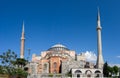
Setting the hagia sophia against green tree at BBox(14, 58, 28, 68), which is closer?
green tree at BBox(14, 58, 28, 68)

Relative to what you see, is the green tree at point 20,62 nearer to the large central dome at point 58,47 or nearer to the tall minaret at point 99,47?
the large central dome at point 58,47

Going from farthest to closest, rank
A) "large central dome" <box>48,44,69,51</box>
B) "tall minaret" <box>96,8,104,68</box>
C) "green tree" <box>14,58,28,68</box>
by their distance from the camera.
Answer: "large central dome" <box>48,44,69,51</box>
"tall minaret" <box>96,8,104,68</box>
"green tree" <box>14,58,28,68</box>

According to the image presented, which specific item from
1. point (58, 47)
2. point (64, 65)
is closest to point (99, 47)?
point (64, 65)

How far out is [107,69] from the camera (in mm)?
50875

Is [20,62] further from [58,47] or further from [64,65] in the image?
[58,47]

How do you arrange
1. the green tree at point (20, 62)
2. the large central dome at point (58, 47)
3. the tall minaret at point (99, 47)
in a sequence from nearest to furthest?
the green tree at point (20, 62)
the tall minaret at point (99, 47)
the large central dome at point (58, 47)

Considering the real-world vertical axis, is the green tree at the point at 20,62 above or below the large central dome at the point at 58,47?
below

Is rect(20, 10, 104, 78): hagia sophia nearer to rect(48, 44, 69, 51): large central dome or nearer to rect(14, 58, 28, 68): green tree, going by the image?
rect(48, 44, 69, 51): large central dome

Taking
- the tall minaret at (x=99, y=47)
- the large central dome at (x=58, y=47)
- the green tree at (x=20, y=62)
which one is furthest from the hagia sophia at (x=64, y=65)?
the green tree at (x=20, y=62)

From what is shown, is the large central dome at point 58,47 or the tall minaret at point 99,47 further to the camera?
the large central dome at point 58,47

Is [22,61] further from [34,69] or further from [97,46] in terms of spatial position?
[97,46]

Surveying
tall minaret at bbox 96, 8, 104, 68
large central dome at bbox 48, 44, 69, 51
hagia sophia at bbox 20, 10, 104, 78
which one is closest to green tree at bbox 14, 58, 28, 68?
hagia sophia at bbox 20, 10, 104, 78

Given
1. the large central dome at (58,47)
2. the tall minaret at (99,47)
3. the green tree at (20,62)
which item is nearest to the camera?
the green tree at (20,62)

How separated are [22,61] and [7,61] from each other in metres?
5.83
